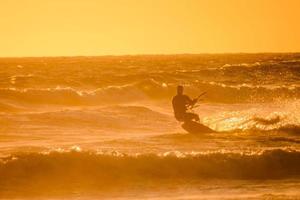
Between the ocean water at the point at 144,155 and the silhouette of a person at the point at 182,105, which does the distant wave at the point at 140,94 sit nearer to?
the ocean water at the point at 144,155

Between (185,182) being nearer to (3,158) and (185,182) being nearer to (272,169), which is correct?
(272,169)

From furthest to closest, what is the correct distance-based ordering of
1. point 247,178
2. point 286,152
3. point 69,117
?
point 69,117 < point 286,152 < point 247,178

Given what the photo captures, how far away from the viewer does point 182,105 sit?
864 inches

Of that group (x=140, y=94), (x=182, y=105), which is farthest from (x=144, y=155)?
(x=140, y=94)

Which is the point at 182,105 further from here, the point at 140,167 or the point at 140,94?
the point at 140,94

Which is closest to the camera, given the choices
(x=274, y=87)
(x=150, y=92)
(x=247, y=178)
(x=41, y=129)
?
(x=247, y=178)

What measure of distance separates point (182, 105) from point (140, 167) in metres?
4.93

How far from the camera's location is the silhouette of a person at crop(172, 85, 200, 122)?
71.6 ft

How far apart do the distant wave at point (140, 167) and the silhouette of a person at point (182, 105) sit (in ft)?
13.0

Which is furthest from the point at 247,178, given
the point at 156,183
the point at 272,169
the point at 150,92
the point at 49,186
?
Answer: the point at 150,92

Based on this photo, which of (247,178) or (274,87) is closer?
(247,178)

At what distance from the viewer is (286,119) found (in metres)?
25.7

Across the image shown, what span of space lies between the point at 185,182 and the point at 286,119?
397 inches

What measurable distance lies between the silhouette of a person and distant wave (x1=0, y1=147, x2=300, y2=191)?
3975mm
